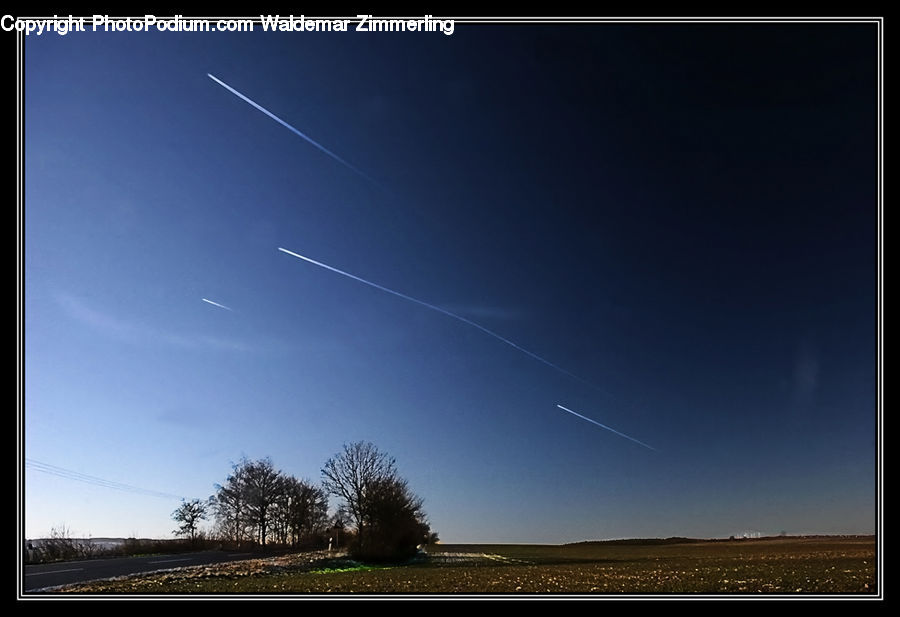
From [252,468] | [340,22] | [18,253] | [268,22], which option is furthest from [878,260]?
[252,468]

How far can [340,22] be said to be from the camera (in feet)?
41.5

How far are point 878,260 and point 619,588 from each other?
32.9 feet

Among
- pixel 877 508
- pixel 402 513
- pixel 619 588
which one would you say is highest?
pixel 877 508

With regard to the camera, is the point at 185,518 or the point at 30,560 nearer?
the point at 30,560

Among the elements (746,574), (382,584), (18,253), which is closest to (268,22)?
(18,253)

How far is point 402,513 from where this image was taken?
1462 inches

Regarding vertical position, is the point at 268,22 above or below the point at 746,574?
above

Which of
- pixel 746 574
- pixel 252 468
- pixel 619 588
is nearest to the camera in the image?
pixel 619 588

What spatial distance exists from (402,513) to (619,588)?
22.7 m

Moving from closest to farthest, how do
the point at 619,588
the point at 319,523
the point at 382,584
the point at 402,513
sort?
the point at 619,588 < the point at 382,584 < the point at 402,513 < the point at 319,523
